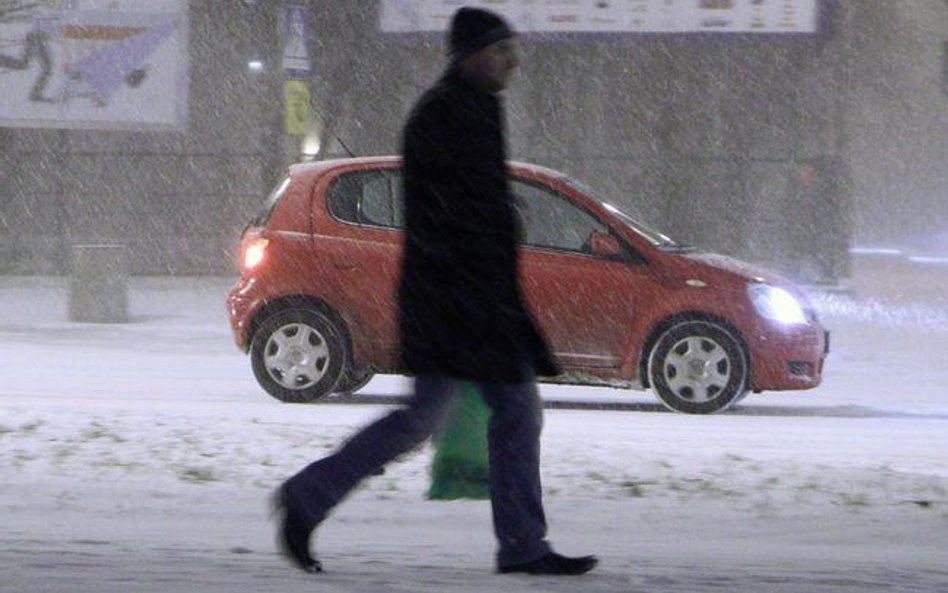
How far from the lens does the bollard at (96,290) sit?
19750 mm

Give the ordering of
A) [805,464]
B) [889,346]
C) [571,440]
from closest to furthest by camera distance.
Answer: [805,464], [571,440], [889,346]

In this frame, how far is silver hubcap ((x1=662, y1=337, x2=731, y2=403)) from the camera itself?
11961 millimetres

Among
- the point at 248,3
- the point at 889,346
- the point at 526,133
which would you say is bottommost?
the point at 889,346

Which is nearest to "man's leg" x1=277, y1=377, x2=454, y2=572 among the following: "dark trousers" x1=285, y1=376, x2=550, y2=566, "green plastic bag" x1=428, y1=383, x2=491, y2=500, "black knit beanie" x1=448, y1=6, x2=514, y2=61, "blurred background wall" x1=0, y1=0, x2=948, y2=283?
"dark trousers" x1=285, y1=376, x2=550, y2=566

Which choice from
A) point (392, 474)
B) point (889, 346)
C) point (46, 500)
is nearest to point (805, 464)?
point (392, 474)

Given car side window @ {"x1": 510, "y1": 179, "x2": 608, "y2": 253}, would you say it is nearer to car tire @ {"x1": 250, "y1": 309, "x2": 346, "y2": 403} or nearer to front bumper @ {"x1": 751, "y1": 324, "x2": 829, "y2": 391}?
front bumper @ {"x1": 751, "y1": 324, "x2": 829, "y2": 391}

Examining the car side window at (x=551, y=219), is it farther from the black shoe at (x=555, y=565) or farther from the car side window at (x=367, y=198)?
the black shoe at (x=555, y=565)

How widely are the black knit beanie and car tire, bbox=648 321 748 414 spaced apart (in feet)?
20.4

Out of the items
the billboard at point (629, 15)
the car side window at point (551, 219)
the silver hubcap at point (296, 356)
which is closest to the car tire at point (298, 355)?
the silver hubcap at point (296, 356)

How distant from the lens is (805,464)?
899cm

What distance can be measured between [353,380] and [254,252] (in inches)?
41.6

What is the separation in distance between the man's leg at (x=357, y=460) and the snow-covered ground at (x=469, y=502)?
180 mm

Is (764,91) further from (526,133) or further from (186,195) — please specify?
(186,195)

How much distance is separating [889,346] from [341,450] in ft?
42.7
